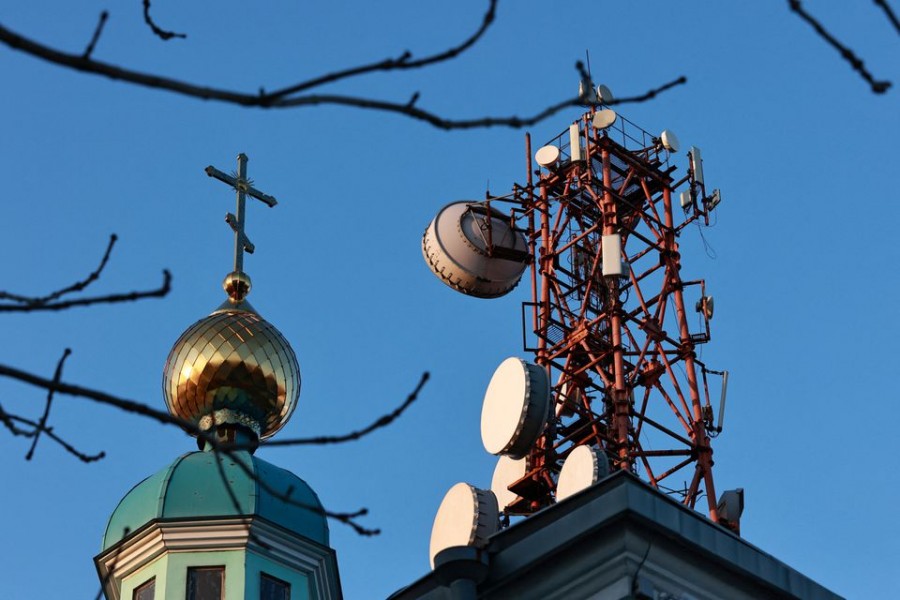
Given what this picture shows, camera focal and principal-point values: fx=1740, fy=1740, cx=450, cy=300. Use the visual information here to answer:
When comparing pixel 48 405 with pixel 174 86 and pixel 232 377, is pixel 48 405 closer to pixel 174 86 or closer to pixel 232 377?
pixel 174 86

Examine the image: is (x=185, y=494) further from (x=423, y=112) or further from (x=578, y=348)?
(x=423, y=112)

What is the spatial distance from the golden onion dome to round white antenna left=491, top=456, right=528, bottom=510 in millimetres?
7078

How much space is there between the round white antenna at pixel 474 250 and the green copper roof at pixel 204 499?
4182mm

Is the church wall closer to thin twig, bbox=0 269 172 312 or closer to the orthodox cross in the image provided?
the orthodox cross

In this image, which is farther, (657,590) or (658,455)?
(658,455)

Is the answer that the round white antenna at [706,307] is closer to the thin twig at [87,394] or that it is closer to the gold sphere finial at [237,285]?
the gold sphere finial at [237,285]

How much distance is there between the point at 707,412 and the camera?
22812 mm

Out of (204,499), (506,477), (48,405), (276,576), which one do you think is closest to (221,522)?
(204,499)

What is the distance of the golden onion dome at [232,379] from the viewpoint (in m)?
→ 28.4

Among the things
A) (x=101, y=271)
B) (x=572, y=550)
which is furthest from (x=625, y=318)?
(x=101, y=271)

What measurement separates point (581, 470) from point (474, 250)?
19.0 ft

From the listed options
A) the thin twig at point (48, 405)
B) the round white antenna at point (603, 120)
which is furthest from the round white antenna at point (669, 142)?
the thin twig at point (48, 405)

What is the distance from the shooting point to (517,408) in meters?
19.9

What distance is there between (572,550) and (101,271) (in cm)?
807
